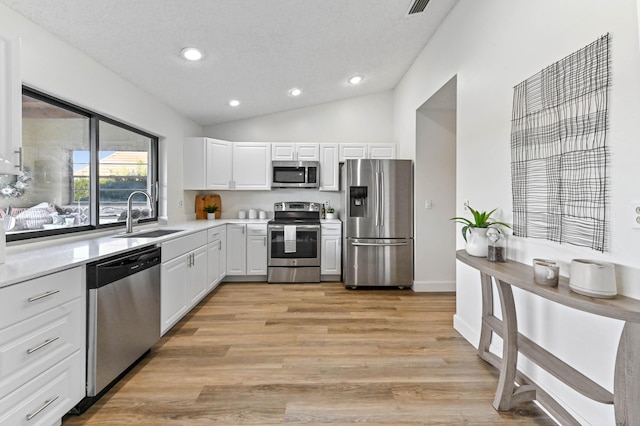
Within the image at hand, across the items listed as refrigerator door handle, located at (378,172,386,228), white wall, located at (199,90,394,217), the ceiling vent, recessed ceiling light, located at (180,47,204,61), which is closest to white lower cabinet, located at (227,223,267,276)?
white wall, located at (199,90,394,217)

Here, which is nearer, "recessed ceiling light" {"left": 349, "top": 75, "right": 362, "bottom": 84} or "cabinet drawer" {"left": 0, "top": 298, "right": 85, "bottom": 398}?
"cabinet drawer" {"left": 0, "top": 298, "right": 85, "bottom": 398}

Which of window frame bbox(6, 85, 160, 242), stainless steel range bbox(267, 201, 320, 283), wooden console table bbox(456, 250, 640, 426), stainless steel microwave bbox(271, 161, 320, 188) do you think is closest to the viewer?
wooden console table bbox(456, 250, 640, 426)

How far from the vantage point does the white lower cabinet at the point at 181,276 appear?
2.57 m

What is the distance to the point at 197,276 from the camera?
10.6ft

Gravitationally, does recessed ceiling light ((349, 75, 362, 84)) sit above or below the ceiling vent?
above

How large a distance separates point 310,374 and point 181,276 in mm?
1565

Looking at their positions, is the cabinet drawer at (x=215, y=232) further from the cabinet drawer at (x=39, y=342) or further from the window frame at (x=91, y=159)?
the cabinet drawer at (x=39, y=342)

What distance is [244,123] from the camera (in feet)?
16.0

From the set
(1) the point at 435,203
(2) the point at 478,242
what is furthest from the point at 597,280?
(1) the point at 435,203

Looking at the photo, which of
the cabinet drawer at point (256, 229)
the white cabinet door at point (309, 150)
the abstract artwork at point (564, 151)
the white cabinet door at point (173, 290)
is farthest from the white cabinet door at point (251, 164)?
the abstract artwork at point (564, 151)

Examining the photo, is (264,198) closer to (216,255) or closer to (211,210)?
(211,210)

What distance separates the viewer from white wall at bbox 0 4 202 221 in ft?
6.40

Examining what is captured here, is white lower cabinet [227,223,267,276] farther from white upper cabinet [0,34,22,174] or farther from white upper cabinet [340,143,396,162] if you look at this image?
white upper cabinet [0,34,22,174]

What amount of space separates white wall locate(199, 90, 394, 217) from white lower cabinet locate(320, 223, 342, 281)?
0.66 meters
